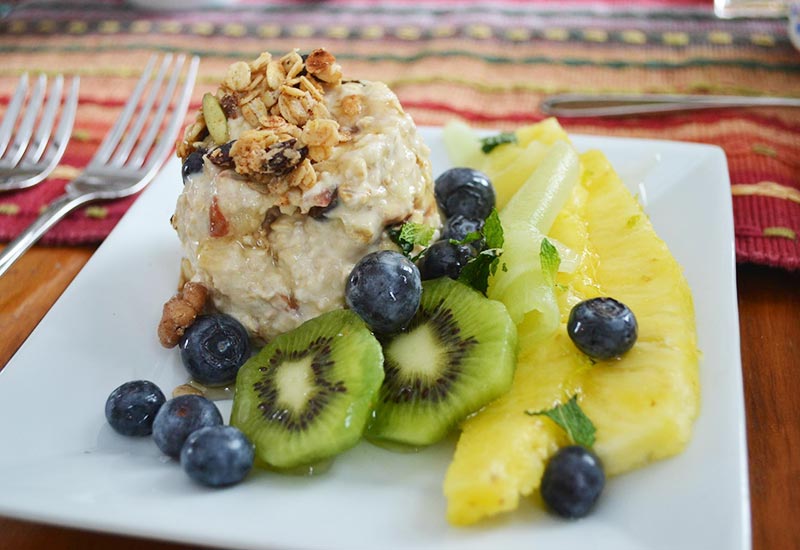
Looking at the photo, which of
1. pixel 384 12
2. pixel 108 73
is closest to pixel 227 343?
pixel 108 73

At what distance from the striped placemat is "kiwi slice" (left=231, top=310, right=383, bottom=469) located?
1.33 meters

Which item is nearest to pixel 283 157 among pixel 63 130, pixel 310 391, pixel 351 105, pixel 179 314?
pixel 351 105

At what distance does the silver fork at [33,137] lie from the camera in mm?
3490

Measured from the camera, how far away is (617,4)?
16.6ft

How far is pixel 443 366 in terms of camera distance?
6.91 ft

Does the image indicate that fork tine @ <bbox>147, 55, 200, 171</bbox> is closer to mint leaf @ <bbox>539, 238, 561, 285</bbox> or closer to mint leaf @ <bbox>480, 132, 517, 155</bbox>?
mint leaf @ <bbox>480, 132, 517, 155</bbox>

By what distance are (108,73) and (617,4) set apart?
3023 mm

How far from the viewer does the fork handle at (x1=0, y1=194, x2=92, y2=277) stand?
2.70 m

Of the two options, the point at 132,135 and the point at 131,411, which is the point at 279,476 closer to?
the point at 131,411

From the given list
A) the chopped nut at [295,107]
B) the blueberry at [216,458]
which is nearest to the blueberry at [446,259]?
the chopped nut at [295,107]

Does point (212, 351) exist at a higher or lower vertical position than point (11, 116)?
lower

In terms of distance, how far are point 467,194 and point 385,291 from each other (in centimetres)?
72

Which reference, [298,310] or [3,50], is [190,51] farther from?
[298,310]

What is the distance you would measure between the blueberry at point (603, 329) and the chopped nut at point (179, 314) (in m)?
1.08
